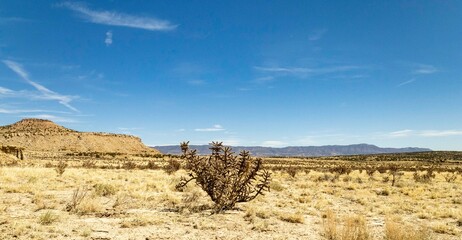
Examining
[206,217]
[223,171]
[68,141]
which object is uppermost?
[68,141]

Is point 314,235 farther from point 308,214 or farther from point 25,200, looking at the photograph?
point 25,200

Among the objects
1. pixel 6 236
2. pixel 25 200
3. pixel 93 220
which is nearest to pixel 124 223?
pixel 93 220

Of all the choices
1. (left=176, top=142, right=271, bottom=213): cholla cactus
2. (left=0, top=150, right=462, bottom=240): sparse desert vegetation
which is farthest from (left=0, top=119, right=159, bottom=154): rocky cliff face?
(left=176, top=142, right=271, bottom=213): cholla cactus

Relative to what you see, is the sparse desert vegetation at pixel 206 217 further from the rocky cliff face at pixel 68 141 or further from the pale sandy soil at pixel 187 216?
the rocky cliff face at pixel 68 141

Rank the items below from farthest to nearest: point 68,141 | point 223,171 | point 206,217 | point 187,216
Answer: point 68,141
point 223,171
point 187,216
point 206,217

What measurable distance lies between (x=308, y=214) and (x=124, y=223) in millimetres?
6169

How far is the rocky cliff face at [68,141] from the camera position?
92.4m

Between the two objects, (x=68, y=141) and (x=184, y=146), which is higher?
(x=68, y=141)

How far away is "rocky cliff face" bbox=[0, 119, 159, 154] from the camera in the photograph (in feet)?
303

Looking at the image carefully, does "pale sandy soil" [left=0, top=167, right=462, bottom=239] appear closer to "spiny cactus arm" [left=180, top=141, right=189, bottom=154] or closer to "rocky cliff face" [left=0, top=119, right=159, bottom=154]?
"spiny cactus arm" [left=180, top=141, right=189, bottom=154]

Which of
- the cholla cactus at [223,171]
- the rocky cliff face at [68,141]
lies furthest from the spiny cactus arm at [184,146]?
the rocky cliff face at [68,141]

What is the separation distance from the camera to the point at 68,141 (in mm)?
100250

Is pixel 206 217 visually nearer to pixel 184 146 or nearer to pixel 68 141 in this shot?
pixel 184 146

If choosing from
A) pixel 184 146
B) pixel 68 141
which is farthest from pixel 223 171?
pixel 68 141
